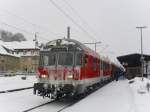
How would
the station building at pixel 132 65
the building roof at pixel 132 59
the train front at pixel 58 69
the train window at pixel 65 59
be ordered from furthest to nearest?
the station building at pixel 132 65, the building roof at pixel 132 59, the train window at pixel 65 59, the train front at pixel 58 69

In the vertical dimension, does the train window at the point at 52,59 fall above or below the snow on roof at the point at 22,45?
below

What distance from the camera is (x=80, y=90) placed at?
17219mm

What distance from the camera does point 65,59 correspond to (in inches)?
666

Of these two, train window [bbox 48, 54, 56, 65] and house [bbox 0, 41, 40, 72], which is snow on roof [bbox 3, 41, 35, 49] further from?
train window [bbox 48, 54, 56, 65]

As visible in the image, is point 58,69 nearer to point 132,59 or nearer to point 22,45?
point 132,59

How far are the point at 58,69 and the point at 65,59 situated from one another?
25.4 inches

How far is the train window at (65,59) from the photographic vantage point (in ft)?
55.3

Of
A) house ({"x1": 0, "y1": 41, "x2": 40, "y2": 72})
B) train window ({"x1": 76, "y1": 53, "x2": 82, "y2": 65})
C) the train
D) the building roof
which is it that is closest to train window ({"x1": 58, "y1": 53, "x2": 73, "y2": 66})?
the train

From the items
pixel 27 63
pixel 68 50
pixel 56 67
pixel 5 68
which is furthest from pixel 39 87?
pixel 27 63

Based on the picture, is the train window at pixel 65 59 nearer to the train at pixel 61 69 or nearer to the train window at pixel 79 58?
the train at pixel 61 69

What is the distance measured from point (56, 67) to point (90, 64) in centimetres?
360

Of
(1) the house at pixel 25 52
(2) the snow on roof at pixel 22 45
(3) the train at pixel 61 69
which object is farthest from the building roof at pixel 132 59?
(2) the snow on roof at pixel 22 45

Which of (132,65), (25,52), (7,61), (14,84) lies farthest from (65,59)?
(25,52)

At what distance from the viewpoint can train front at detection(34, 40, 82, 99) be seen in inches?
641
